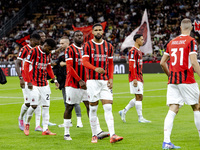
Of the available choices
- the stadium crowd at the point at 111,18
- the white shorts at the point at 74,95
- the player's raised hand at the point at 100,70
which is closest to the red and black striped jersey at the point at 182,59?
the player's raised hand at the point at 100,70

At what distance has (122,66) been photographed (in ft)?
133

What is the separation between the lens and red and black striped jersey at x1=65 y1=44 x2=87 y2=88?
921 cm

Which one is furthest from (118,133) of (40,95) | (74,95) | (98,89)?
(40,95)

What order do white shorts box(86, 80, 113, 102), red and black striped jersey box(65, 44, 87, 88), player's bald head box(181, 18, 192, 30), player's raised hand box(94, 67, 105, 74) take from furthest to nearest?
red and black striped jersey box(65, 44, 87, 88)
white shorts box(86, 80, 113, 102)
player's raised hand box(94, 67, 105, 74)
player's bald head box(181, 18, 192, 30)

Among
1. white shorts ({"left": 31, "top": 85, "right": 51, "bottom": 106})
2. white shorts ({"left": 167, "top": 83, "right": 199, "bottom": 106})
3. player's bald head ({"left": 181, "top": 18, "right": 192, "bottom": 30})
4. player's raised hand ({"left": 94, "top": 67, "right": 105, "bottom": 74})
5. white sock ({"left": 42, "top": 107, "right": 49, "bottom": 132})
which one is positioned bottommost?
white sock ({"left": 42, "top": 107, "right": 49, "bottom": 132})

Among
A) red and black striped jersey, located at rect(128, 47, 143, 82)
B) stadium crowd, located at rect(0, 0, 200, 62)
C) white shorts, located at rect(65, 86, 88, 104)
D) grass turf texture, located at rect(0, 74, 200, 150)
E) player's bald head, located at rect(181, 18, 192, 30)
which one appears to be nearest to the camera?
player's bald head, located at rect(181, 18, 192, 30)

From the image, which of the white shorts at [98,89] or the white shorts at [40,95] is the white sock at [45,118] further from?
the white shorts at [98,89]

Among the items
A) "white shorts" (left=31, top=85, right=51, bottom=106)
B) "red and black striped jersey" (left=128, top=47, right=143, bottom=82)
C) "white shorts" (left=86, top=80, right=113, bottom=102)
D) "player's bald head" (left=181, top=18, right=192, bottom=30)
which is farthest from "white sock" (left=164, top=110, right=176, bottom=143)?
"red and black striped jersey" (left=128, top=47, right=143, bottom=82)

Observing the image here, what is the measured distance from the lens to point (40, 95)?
9891 millimetres

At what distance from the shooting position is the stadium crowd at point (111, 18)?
43188 mm

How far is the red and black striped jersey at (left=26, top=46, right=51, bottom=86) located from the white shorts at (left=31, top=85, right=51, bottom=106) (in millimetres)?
119

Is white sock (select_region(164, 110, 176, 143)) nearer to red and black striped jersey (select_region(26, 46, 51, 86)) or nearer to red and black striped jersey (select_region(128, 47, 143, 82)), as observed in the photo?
red and black striped jersey (select_region(26, 46, 51, 86))

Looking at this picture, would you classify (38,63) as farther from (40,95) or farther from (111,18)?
(111,18)

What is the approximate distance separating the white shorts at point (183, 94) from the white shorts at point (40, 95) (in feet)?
11.3
